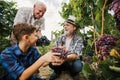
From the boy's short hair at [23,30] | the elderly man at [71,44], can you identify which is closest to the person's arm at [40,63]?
the boy's short hair at [23,30]

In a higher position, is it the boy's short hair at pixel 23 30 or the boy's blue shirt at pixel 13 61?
the boy's short hair at pixel 23 30

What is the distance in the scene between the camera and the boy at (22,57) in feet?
10.7

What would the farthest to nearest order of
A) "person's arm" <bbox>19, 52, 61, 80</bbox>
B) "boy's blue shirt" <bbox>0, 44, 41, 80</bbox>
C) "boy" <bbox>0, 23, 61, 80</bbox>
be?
"boy's blue shirt" <bbox>0, 44, 41, 80</bbox>, "boy" <bbox>0, 23, 61, 80</bbox>, "person's arm" <bbox>19, 52, 61, 80</bbox>

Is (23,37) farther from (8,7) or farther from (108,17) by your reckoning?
(8,7)

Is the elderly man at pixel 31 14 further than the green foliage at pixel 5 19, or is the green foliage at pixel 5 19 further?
the green foliage at pixel 5 19

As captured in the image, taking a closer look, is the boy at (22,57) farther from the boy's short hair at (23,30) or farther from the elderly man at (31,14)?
the elderly man at (31,14)

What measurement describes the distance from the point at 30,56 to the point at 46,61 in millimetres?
579

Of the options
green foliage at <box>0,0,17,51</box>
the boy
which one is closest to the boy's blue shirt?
the boy

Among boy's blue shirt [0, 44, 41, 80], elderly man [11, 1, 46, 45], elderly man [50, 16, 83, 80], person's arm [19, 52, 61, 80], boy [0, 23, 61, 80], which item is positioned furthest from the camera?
elderly man [50, 16, 83, 80]

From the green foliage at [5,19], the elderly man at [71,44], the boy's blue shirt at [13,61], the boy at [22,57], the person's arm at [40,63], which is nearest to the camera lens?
the person's arm at [40,63]

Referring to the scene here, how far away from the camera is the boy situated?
327 centimetres

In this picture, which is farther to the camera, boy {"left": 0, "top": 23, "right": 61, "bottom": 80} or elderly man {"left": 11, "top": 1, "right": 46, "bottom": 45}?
elderly man {"left": 11, "top": 1, "right": 46, "bottom": 45}

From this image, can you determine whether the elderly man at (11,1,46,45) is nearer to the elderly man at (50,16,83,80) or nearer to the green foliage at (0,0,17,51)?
the elderly man at (50,16,83,80)

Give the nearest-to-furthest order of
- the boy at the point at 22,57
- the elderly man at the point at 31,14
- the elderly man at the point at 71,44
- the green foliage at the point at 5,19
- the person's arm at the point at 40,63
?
the person's arm at the point at 40,63
the boy at the point at 22,57
the elderly man at the point at 31,14
the elderly man at the point at 71,44
the green foliage at the point at 5,19
